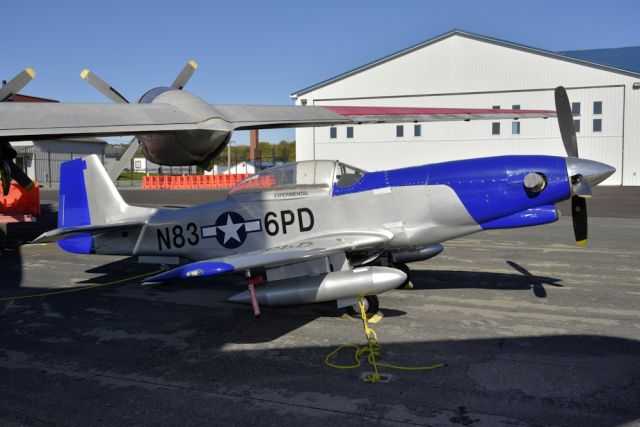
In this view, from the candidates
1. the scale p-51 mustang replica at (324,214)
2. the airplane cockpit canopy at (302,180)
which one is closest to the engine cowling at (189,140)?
the scale p-51 mustang replica at (324,214)

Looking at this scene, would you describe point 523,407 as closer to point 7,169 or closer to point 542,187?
point 542,187

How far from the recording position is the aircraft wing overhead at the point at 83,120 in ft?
12.7

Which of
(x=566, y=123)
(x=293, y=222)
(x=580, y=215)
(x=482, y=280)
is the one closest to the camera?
(x=580, y=215)

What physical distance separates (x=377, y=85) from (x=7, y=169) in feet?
112

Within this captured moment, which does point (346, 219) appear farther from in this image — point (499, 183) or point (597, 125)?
point (597, 125)

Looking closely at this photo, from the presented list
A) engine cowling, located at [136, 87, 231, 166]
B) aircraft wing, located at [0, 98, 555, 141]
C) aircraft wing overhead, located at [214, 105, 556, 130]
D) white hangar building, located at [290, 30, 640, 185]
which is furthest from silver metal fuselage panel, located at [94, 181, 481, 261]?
white hangar building, located at [290, 30, 640, 185]

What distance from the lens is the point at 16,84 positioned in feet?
21.7

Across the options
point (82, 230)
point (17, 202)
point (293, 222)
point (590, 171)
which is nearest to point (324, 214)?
point (293, 222)

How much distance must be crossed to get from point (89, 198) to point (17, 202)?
29.2 feet

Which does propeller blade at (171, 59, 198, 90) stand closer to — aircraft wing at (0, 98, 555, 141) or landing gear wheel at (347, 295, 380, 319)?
aircraft wing at (0, 98, 555, 141)

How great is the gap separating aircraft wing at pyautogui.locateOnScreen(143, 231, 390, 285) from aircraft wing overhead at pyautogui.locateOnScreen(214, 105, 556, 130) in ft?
5.39

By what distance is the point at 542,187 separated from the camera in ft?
22.9

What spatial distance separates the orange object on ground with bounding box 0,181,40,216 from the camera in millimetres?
16188

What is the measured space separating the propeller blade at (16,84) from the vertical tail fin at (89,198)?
113 inches
